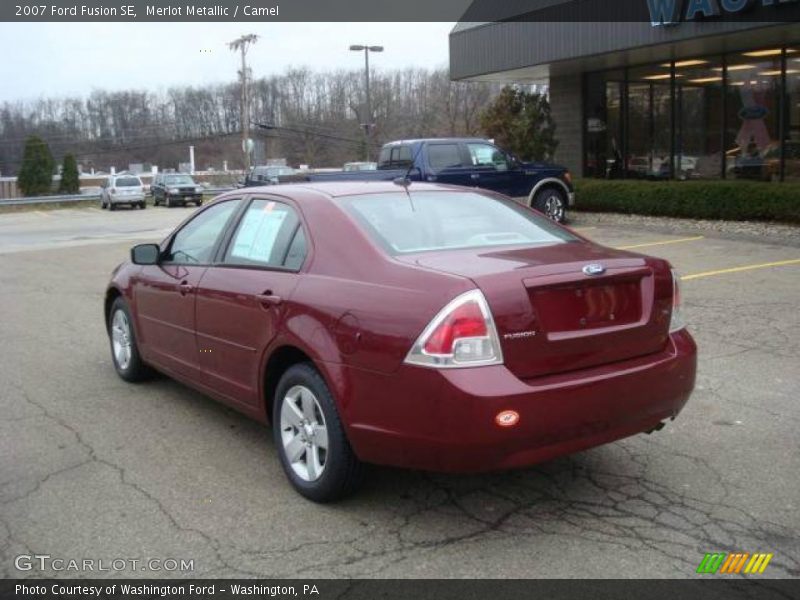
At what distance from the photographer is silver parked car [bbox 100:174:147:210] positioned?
3962 centimetres

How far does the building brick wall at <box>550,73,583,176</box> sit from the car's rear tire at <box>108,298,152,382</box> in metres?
17.3

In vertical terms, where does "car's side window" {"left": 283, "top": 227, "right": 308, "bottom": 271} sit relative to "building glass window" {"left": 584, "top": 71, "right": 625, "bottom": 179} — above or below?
below

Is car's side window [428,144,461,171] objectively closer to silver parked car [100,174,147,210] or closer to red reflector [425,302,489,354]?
red reflector [425,302,489,354]

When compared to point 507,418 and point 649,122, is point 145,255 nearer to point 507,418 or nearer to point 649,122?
point 507,418

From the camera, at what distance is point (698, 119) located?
18.3m

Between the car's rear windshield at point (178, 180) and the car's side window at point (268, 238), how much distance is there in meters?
37.5

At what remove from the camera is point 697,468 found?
426cm

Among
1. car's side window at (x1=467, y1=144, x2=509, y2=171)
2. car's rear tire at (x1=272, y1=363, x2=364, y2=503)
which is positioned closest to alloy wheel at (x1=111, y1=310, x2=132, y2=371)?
car's rear tire at (x1=272, y1=363, x2=364, y2=503)

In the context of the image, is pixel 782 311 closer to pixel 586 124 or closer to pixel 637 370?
pixel 637 370

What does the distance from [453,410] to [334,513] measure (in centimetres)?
95

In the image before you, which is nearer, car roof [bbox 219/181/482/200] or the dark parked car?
car roof [bbox 219/181/482/200]

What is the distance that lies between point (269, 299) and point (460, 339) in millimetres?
1273

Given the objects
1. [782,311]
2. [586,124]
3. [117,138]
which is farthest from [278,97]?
[782,311]
